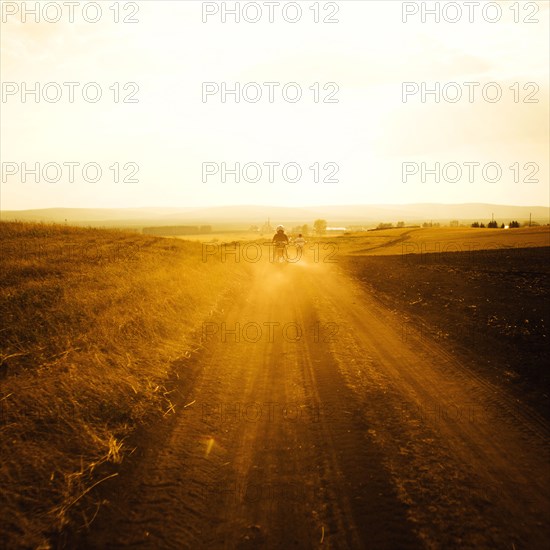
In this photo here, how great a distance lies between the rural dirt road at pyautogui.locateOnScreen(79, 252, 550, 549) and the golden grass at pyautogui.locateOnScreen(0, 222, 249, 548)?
486mm

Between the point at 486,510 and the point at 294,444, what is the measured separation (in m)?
2.15

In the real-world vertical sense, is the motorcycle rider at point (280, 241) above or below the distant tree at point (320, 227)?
below

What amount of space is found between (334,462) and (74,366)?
4631 mm

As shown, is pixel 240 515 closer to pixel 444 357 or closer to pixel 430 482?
pixel 430 482

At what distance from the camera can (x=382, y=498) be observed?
3.73m

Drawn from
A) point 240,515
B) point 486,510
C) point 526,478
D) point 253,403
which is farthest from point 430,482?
point 253,403

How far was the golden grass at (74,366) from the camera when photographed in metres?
3.79

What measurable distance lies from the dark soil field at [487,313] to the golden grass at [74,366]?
5984mm

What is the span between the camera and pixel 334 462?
430 centimetres
